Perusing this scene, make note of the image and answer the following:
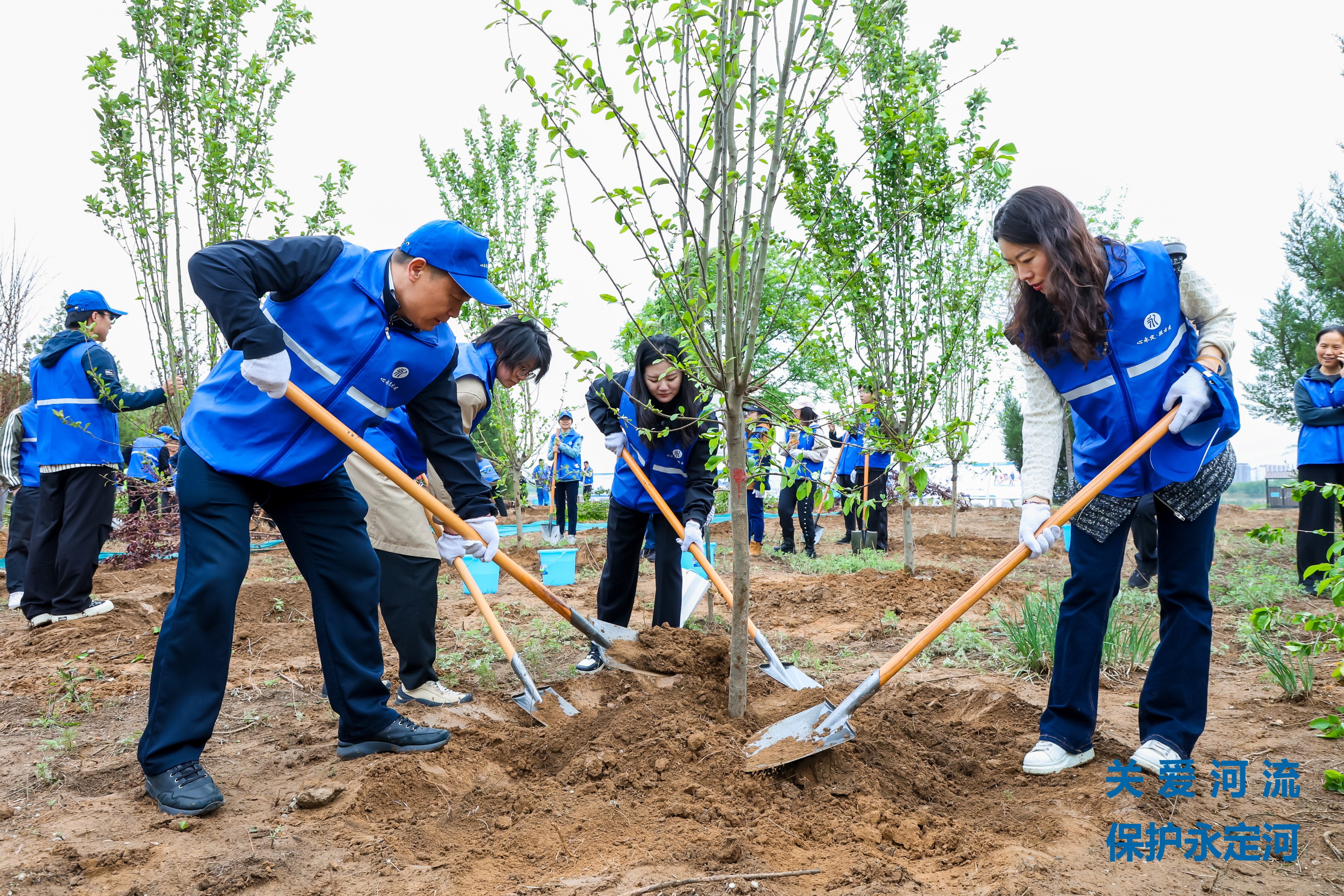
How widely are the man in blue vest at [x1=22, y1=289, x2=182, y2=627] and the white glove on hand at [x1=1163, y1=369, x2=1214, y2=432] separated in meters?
5.25

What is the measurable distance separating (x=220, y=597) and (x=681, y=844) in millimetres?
1485

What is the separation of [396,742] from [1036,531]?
7.37 ft

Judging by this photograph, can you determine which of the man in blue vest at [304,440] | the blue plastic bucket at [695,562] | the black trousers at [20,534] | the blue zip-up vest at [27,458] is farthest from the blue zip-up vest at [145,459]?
the man in blue vest at [304,440]

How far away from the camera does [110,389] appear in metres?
4.98

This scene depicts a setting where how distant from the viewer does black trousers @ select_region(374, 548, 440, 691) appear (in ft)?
11.0

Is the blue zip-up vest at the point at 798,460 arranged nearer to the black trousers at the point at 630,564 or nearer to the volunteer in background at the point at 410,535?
the black trousers at the point at 630,564

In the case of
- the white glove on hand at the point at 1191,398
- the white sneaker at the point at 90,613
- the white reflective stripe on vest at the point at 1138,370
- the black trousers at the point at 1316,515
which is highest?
the white reflective stripe on vest at the point at 1138,370

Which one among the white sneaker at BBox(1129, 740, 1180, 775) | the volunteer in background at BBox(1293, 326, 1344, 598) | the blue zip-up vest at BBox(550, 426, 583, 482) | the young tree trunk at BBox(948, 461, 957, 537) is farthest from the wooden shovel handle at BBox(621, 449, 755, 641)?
the young tree trunk at BBox(948, 461, 957, 537)

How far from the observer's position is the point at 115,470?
5219 millimetres

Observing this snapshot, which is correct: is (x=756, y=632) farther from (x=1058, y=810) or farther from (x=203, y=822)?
(x=203, y=822)

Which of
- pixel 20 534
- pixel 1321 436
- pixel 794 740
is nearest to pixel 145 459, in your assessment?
pixel 20 534

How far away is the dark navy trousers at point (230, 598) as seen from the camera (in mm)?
2348

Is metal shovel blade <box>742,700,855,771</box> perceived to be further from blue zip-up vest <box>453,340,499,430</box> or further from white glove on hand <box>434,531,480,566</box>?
blue zip-up vest <box>453,340,499,430</box>

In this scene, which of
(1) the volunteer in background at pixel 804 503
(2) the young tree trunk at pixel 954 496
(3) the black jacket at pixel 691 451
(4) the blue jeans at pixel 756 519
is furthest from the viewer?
(2) the young tree trunk at pixel 954 496
